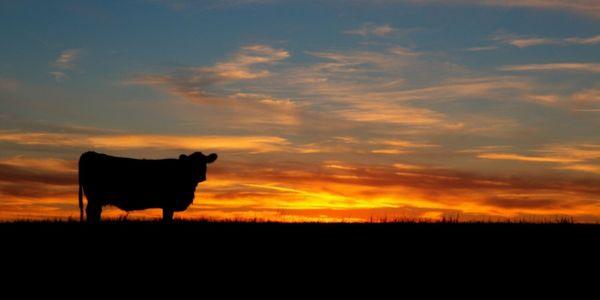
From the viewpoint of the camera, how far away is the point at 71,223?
2050cm

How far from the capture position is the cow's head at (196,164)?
94.5 ft

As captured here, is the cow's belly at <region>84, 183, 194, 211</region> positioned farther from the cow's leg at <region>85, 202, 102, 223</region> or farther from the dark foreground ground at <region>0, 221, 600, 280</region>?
the dark foreground ground at <region>0, 221, 600, 280</region>

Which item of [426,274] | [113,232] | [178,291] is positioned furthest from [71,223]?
[426,274]

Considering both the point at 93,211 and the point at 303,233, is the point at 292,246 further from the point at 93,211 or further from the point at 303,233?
the point at 93,211

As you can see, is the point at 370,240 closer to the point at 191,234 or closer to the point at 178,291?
the point at 191,234

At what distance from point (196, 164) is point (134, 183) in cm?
236

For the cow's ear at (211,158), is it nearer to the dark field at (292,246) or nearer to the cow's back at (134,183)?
the cow's back at (134,183)

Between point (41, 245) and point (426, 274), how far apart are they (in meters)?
7.70

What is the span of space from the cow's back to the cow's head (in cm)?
34

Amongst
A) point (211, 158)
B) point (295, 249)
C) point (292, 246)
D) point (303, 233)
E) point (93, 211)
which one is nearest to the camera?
point (295, 249)

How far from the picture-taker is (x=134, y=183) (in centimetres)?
2809

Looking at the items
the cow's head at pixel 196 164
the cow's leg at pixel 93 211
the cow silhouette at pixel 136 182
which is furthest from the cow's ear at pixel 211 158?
the cow's leg at pixel 93 211

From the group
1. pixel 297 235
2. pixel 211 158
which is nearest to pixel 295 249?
pixel 297 235

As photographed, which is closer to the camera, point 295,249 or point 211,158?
point 295,249
